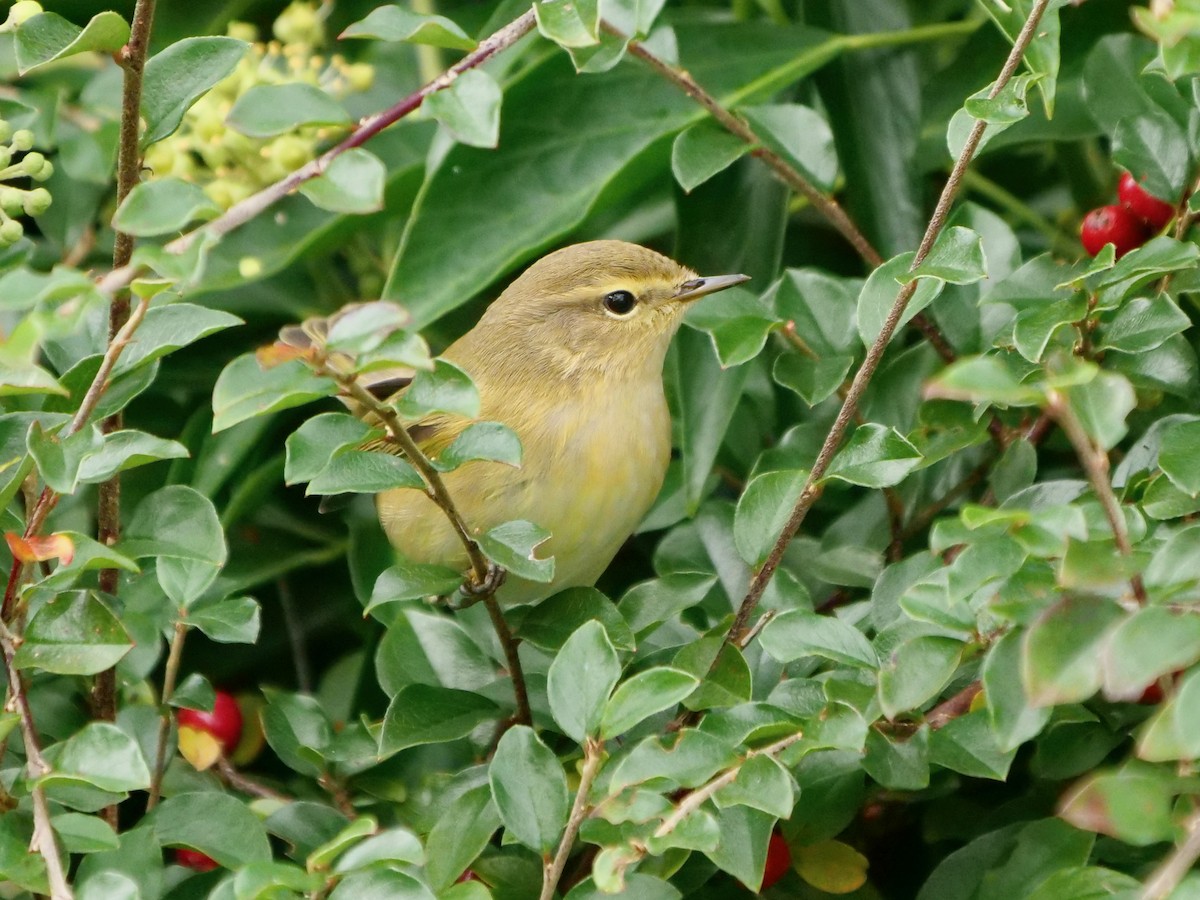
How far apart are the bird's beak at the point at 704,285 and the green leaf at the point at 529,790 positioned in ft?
2.96

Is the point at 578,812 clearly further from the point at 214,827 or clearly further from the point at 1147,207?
the point at 1147,207

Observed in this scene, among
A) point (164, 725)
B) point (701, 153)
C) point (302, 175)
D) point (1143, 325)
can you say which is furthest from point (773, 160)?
point (164, 725)

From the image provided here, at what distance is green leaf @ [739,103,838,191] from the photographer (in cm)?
184

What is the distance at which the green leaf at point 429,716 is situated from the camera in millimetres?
1519

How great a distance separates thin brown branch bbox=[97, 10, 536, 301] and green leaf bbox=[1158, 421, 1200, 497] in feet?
2.24

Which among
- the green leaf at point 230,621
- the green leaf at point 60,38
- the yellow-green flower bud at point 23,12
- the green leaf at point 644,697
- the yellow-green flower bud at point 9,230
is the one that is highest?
the yellow-green flower bud at point 23,12

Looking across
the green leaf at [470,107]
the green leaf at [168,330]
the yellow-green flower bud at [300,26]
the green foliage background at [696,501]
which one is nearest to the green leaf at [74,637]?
the green foliage background at [696,501]

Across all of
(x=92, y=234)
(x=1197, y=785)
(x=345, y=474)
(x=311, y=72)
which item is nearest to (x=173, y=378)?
(x=92, y=234)

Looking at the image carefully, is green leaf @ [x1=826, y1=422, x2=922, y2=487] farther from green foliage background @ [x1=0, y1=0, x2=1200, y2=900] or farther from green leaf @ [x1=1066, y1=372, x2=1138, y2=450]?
green leaf @ [x1=1066, y1=372, x2=1138, y2=450]

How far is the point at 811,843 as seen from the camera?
58.0 inches

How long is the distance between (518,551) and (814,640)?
28 centimetres

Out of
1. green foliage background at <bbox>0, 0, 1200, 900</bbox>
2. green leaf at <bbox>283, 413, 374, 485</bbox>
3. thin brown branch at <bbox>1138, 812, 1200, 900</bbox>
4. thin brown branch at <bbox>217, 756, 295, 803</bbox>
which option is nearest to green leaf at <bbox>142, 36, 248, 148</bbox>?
green foliage background at <bbox>0, 0, 1200, 900</bbox>

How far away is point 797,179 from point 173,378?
1137 millimetres

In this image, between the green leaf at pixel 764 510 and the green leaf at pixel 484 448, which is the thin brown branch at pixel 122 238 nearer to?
the green leaf at pixel 484 448
